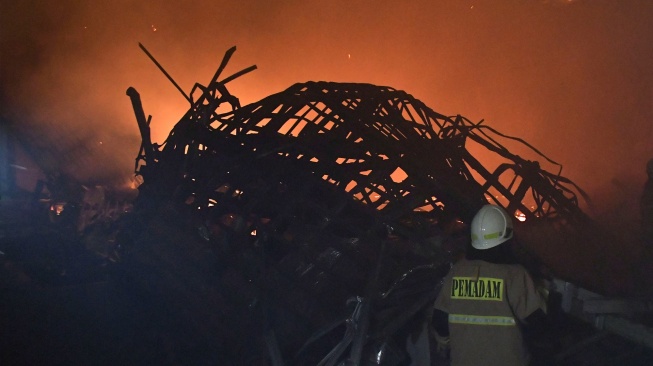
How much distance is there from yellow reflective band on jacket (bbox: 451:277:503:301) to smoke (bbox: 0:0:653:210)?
5.36 metres

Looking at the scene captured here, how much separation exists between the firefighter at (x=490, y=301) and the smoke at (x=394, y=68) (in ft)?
17.3

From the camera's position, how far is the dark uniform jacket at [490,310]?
7.59ft

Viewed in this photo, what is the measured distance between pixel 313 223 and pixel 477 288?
1.95 metres

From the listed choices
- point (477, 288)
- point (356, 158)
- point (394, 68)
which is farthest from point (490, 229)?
point (394, 68)

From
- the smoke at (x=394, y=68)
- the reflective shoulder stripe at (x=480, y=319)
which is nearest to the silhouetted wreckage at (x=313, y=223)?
the reflective shoulder stripe at (x=480, y=319)

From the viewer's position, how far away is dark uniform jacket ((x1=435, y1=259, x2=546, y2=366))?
231 cm

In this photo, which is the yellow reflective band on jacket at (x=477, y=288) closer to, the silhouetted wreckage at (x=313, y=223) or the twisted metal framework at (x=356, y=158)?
the silhouetted wreckage at (x=313, y=223)

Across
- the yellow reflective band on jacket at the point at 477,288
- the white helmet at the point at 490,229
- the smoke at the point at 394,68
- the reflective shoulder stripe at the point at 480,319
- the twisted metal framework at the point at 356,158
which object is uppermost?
the smoke at the point at 394,68

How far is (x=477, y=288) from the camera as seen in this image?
93.6 inches

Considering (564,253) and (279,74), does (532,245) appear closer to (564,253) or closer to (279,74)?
(564,253)

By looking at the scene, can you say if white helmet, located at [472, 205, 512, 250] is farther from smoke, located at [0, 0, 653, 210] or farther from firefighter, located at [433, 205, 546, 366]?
smoke, located at [0, 0, 653, 210]

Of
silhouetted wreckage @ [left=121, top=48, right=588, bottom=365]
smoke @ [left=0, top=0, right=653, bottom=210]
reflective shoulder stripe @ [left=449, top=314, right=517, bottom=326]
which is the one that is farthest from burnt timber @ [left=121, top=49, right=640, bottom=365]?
smoke @ [left=0, top=0, right=653, bottom=210]

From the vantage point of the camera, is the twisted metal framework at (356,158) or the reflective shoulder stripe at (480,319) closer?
the reflective shoulder stripe at (480,319)

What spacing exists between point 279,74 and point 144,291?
26.4ft
